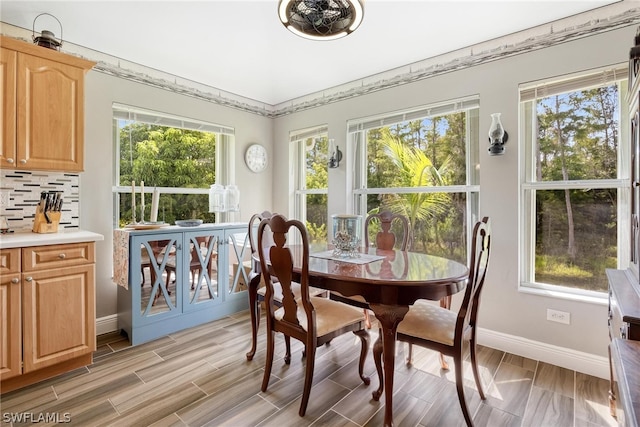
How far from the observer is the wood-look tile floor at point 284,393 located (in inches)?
68.1

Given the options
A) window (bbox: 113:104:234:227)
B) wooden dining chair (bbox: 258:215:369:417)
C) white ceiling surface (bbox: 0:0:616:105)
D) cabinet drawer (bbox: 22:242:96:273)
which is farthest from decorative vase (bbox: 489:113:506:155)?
cabinet drawer (bbox: 22:242:96:273)

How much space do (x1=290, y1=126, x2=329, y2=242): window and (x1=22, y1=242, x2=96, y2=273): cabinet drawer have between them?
7.70 ft

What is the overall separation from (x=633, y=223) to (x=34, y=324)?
11.4 feet

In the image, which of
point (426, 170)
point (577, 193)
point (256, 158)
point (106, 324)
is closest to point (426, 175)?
point (426, 170)

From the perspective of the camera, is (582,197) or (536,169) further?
(536,169)

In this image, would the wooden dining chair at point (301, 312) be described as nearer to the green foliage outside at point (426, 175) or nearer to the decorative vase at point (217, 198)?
the green foliage outside at point (426, 175)

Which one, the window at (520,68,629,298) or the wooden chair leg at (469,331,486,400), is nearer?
the wooden chair leg at (469,331,486,400)

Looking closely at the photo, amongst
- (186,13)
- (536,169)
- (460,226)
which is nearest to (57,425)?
(186,13)

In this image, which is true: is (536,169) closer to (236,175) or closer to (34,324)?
(236,175)

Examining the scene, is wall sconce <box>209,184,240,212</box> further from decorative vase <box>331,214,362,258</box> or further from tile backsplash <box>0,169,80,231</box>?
decorative vase <box>331,214,362,258</box>

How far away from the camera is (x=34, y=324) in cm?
202

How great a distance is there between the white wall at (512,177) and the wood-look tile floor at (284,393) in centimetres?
26

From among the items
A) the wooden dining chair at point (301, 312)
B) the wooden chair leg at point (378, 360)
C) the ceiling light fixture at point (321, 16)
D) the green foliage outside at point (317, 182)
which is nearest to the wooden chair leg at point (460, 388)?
the wooden chair leg at point (378, 360)

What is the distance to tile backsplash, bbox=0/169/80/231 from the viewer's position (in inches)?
93.9
